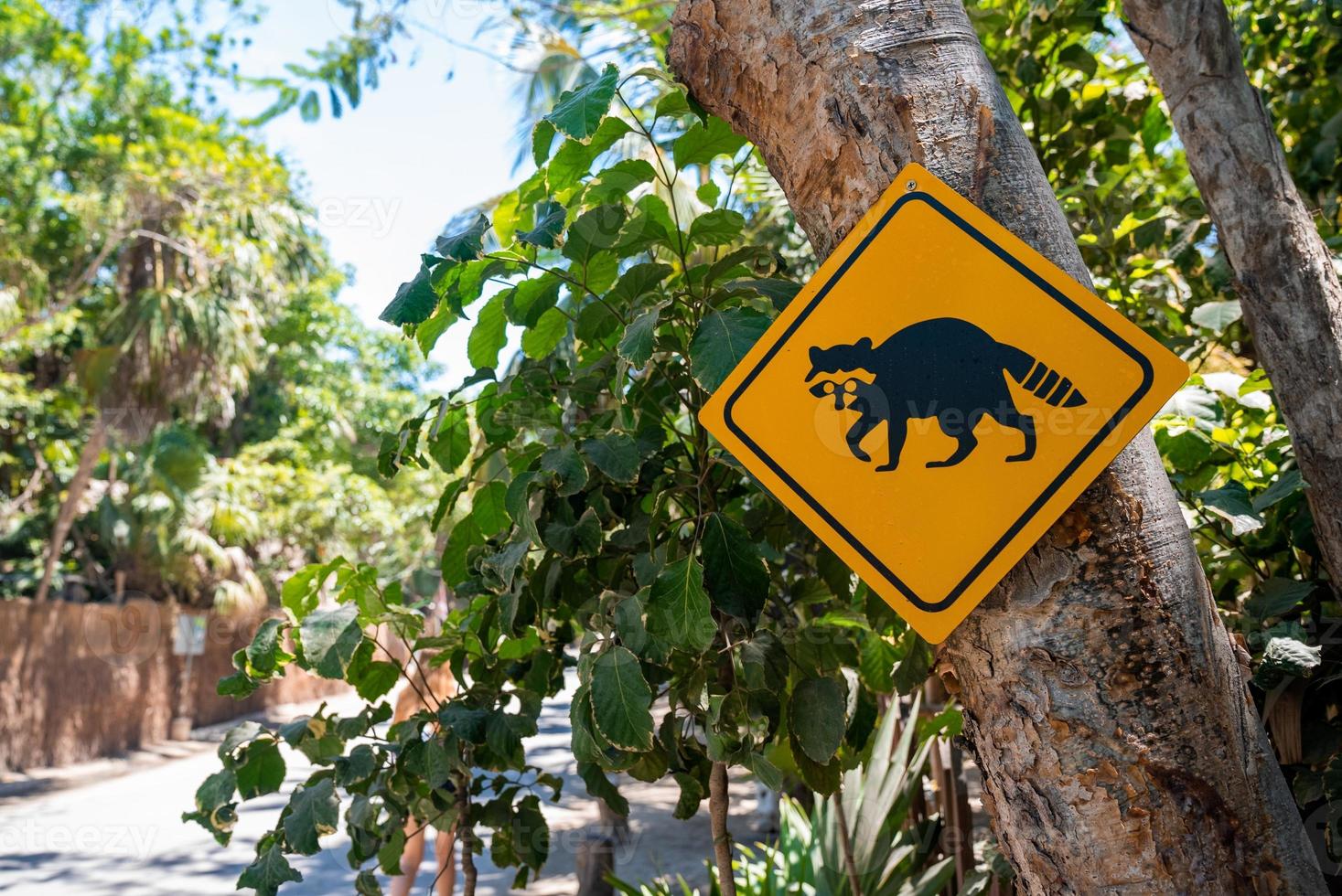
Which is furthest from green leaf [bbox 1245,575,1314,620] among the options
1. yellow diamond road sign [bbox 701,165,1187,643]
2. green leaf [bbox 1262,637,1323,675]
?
yellow diamond road sign [bbox 701,165,1187,643]

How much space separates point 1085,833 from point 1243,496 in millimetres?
788

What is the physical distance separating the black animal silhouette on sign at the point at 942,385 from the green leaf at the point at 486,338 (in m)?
0.83

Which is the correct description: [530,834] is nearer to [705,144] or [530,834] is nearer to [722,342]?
[722,342]

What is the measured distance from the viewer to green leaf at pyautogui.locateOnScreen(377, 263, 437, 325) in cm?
142

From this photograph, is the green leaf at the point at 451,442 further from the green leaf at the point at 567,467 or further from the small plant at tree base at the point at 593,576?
the green leaf at the point at 567,467

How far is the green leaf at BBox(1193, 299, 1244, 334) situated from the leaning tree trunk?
1.17m

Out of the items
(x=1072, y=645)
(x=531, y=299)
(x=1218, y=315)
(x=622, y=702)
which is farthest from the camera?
(x=1218, y=315)

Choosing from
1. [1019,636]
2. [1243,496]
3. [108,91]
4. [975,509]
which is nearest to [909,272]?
[975,509]

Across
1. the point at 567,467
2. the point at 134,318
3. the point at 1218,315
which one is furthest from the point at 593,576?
the point at 134,318

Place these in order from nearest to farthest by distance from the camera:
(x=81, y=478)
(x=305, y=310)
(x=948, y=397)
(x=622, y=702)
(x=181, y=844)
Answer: (x=948, y=397) → (x=622, y=702) → (x=181, y=844) → (x=81, y=478) → (x=305, y=310)

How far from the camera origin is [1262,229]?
5.18 ft

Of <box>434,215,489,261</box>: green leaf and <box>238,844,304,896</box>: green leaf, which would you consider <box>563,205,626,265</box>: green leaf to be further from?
<box>238,844,304,896</box>: green leaf

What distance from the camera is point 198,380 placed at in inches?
508

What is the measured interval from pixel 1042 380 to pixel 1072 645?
283 millimetres
